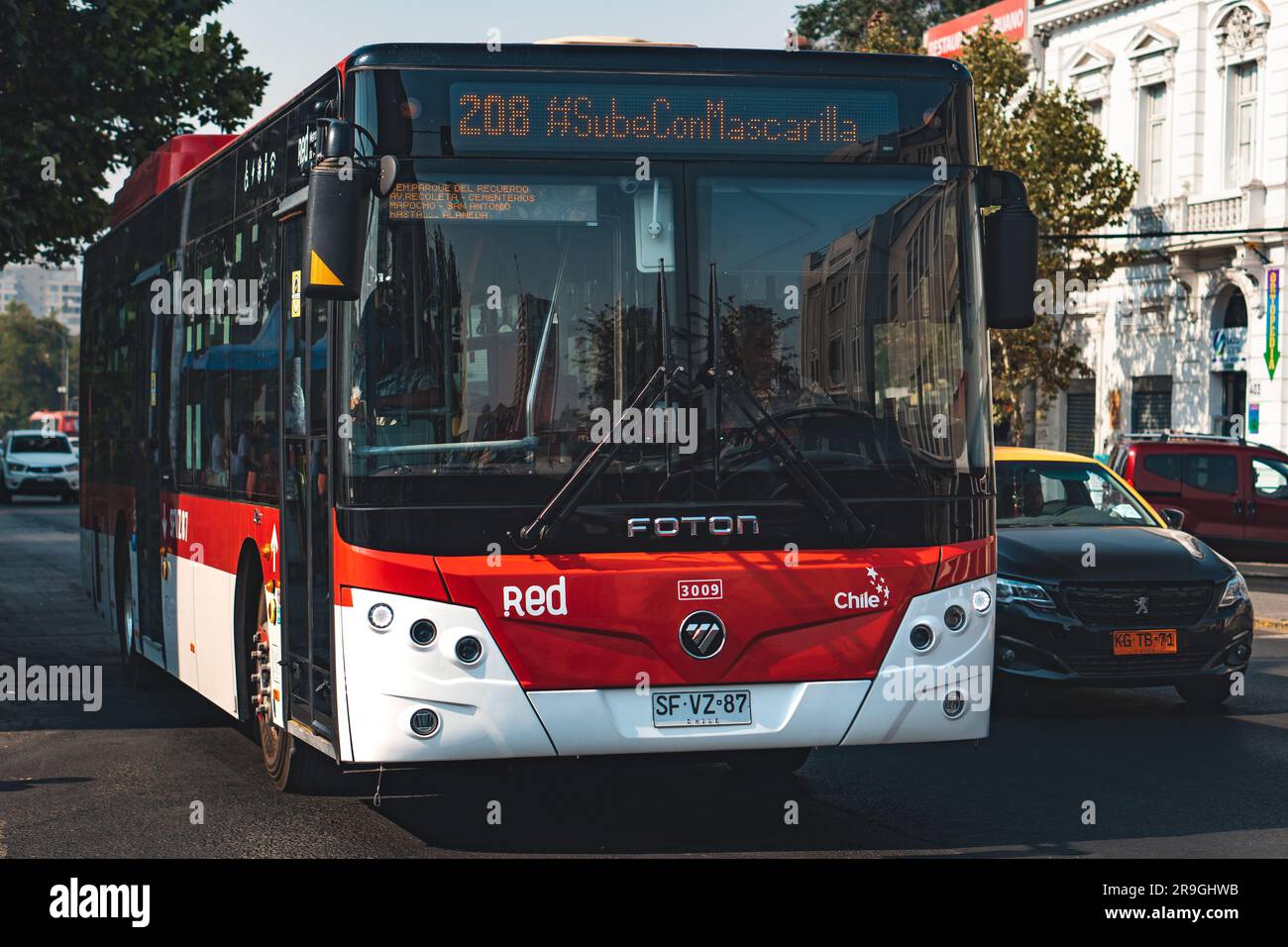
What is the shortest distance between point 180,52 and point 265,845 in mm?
17442

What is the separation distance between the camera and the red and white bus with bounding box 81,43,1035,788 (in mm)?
7559

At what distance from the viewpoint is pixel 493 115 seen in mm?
7727

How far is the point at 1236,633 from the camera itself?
38.5ft

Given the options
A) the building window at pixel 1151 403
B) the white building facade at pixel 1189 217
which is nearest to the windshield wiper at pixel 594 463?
the white building facade at pixel 1189 217

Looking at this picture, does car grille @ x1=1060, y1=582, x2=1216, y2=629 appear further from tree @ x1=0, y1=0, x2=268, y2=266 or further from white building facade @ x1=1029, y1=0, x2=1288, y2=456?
white building facade @ x1=1029, y1=0, x2=1288, y2=456

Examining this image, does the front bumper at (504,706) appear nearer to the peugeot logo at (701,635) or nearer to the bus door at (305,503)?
the peugeot logo at (701,635)

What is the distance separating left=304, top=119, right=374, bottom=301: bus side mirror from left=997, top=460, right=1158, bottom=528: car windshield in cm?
652

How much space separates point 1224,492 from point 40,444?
33.6 metres

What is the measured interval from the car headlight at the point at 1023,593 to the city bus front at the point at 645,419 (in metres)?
3.68

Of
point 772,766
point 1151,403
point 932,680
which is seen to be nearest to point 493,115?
point 932,680

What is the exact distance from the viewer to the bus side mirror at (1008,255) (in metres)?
8.12

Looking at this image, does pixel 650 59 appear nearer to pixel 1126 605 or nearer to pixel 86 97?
pixel 1126 605
